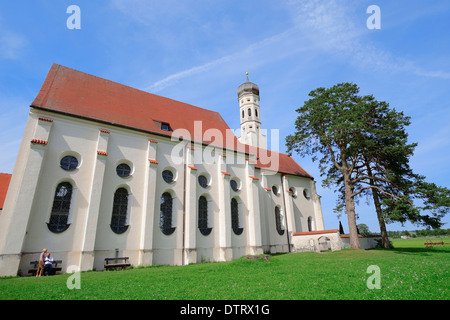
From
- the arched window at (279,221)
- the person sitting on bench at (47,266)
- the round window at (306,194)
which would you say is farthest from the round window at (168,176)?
the round window at (306,194)

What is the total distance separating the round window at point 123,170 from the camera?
1617 centimetres

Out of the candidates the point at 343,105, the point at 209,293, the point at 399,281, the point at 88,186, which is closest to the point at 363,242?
the point at 343,105

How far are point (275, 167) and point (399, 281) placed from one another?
20961 millimetres

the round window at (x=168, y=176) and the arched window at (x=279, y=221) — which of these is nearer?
the round window at (x=168, y=176)

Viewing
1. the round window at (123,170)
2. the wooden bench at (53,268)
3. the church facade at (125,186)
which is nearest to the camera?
the wooden bench at (53,268)

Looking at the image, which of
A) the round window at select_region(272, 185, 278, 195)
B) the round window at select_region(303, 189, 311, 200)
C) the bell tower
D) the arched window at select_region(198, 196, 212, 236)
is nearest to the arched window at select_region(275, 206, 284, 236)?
the round window at select_region(272, 185, 278, 195)

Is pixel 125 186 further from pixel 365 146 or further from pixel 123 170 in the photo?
pixel 365 146

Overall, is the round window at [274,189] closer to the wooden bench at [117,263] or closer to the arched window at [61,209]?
the wooden bench at [117,263]

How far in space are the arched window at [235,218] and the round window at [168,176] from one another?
242 inches

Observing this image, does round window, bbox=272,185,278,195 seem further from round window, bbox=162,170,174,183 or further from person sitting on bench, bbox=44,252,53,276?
person sitting on bench, bbox=44,252,53,276

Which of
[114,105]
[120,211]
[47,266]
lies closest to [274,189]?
[120,211]

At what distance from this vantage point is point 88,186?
47.9 ft

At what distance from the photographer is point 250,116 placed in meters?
33.9

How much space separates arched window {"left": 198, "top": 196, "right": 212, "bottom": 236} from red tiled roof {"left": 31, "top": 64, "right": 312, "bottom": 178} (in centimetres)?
506
